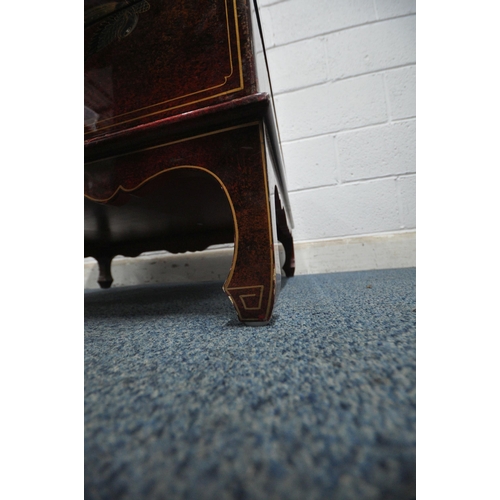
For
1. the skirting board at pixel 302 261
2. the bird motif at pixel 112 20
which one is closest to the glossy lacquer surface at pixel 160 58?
the bird motif at pixel 112 20

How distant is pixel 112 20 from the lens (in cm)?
46

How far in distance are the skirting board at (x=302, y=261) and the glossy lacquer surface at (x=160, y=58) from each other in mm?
859

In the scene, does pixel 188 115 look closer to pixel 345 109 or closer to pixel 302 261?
pixel 302 261

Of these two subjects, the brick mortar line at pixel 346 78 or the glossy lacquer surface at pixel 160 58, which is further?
the brick mortar line at pixel 346 78

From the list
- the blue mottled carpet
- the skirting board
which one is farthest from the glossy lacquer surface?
the skirting board

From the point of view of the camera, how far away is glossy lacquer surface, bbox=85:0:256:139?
0.39 meters

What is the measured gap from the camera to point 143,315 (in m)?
0.53

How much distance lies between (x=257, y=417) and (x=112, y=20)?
2.06ft

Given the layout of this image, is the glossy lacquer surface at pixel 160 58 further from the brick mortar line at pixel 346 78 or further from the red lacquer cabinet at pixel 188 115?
the brick mortar line at pixel 346 78

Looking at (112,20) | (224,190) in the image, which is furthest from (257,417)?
(112,20)

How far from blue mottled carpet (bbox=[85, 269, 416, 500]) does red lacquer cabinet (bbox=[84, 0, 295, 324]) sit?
0.47 feet

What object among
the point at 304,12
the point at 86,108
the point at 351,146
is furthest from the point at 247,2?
the point at 304,12

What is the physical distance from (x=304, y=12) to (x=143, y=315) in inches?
58.6

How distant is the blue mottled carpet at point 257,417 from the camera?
0.12 metres
